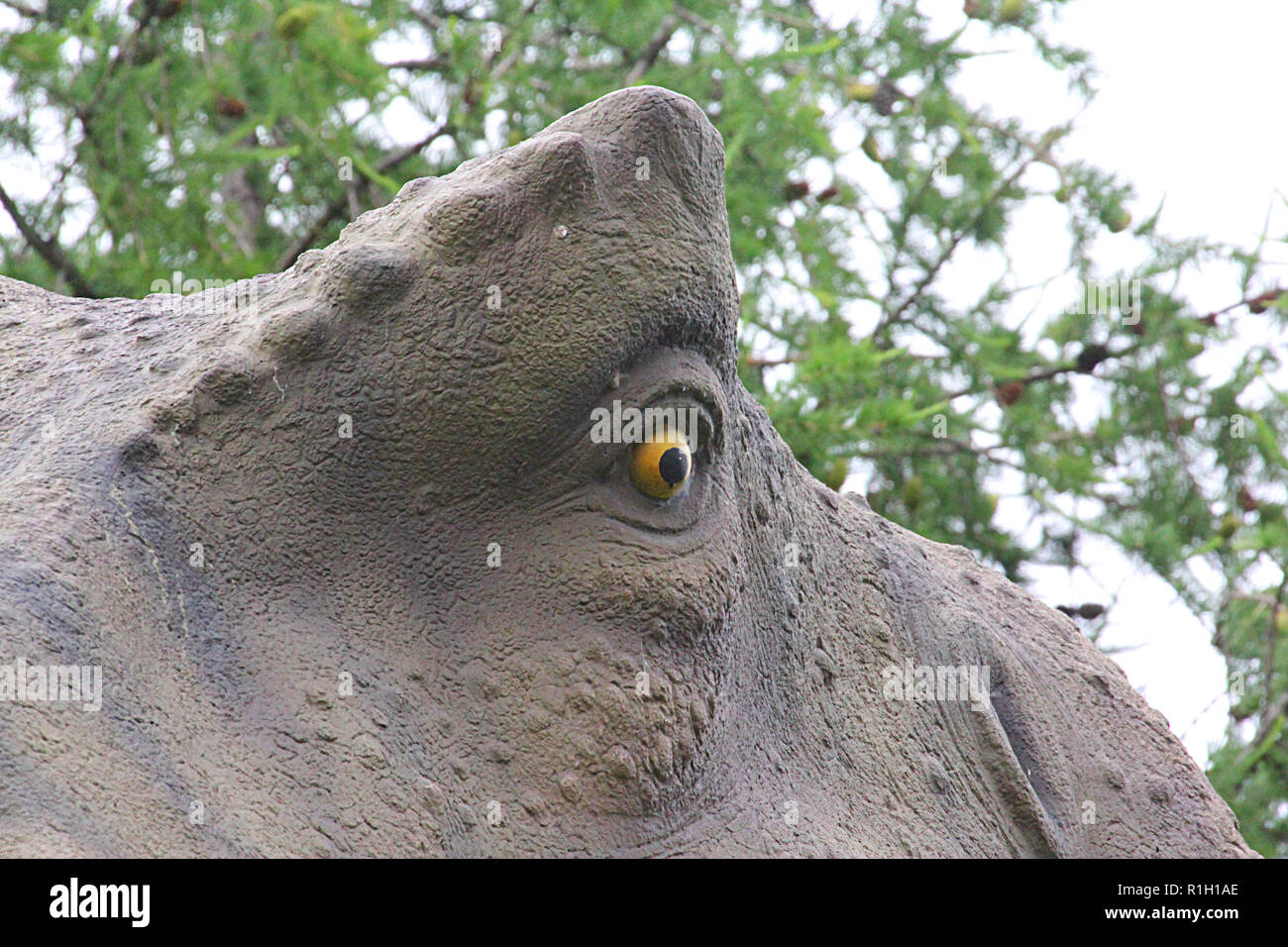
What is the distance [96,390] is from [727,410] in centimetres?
76

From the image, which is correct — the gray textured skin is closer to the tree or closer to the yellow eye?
the yellow eye

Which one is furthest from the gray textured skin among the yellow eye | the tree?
the tree

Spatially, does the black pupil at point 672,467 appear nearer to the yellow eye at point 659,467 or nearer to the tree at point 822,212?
the yellow eye at point 659,467

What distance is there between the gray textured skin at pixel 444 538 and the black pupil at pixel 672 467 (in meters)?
0.04

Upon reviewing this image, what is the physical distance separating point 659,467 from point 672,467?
0.02 meters

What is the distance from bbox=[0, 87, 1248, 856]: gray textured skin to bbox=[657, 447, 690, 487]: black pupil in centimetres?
4

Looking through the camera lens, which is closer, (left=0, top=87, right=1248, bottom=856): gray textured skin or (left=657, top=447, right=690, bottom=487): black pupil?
(left=0, top=87, right=1248, bottom=856): gray textured skin

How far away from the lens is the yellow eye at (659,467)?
6.53 ft

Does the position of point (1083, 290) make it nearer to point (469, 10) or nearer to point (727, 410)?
A: point (469, 10)

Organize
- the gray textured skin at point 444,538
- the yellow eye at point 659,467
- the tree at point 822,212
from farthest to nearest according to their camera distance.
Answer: the tree at point 822,212
the yellow eye at point 659,467
the gray textured skin at point 444,538

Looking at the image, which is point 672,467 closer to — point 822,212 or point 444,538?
point 444,538

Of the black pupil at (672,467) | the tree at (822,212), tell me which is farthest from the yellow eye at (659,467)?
the tree at (822,212)

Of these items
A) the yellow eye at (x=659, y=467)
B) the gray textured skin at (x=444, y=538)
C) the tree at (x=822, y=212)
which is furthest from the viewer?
the tree at (x=822, y=212)

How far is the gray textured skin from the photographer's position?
174cm
